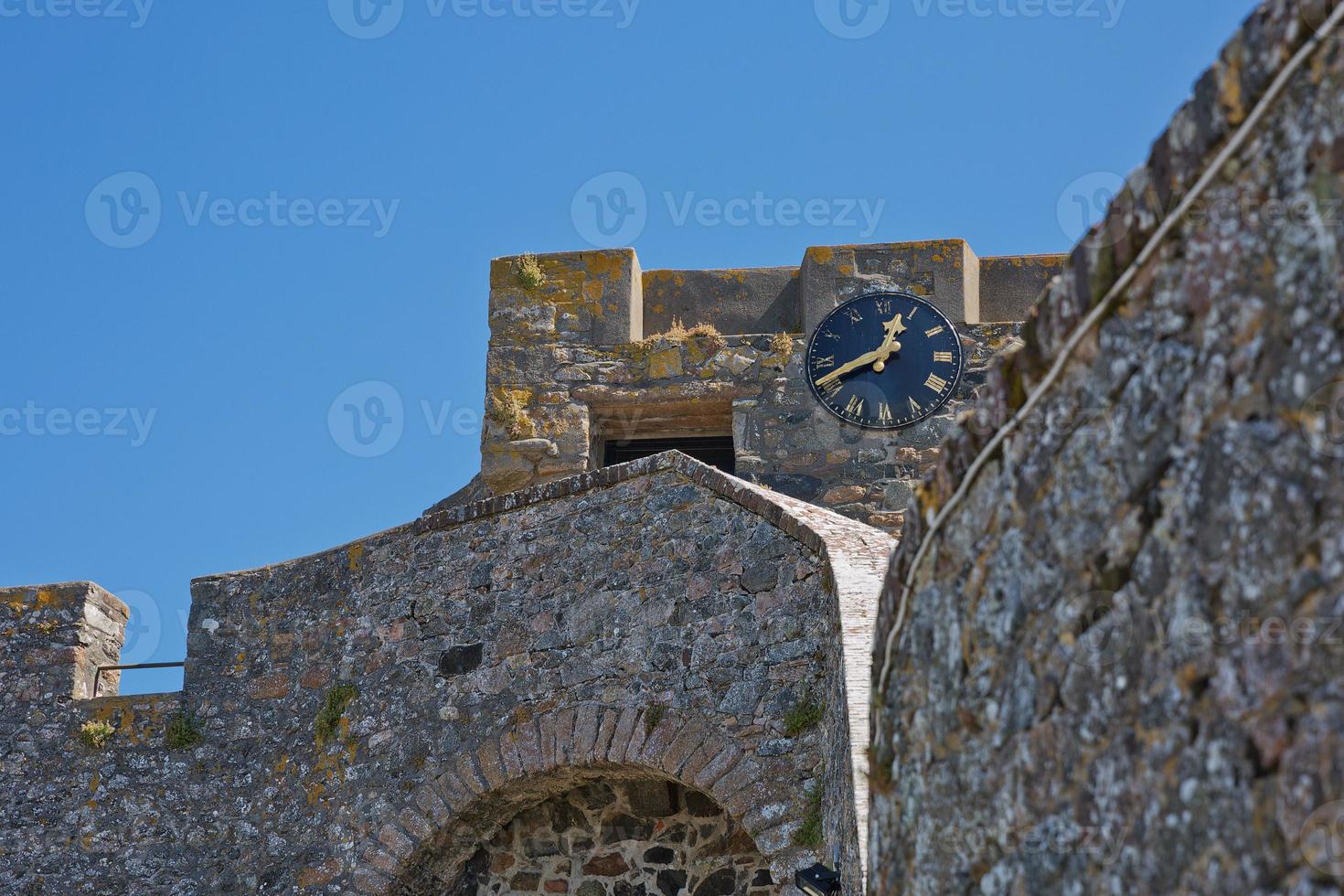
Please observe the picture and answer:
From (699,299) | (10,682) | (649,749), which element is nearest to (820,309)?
(699,299)

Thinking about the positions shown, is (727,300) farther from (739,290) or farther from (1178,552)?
(1178,552)

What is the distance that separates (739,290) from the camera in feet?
39.6

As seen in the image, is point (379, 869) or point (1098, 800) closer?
point (1098, 800)

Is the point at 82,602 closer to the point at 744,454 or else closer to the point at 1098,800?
the point at 744,454

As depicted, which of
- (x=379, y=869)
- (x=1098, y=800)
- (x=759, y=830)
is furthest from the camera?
(x=379, y=869)

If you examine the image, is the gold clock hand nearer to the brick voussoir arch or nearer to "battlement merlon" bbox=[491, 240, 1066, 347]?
"battlement merlon" bbox=[491, 240, 1066, 347]

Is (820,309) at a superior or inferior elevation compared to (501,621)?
superior

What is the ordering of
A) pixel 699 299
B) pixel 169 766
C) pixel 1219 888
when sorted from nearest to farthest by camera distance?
pixel 1219 888 < pixel 169 766 < pixel 699 299

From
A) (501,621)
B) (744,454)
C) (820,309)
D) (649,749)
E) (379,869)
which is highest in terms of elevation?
(820,309)

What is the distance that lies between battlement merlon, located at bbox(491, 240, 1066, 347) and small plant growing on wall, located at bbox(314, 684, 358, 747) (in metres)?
Answer: 3.90

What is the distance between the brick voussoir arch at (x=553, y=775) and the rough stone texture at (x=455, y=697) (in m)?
0.01

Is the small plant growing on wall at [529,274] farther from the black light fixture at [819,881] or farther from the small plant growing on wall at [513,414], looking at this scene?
the black light fixture at [819,881]

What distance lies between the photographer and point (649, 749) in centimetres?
758

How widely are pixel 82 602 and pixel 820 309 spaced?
5.20m
